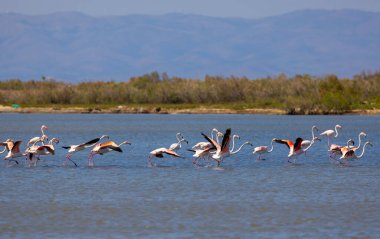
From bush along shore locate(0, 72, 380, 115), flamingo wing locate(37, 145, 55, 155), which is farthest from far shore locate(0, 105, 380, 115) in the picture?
flamingo wing locate(37, 145, 55, 155)

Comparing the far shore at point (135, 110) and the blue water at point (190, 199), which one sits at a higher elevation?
the far shore at point (135, 110)

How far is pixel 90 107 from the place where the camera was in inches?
2960

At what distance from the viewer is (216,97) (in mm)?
74500

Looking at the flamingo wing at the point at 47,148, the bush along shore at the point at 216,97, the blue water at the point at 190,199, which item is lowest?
the blue water at the point at 190,199

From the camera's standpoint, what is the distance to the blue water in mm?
13820

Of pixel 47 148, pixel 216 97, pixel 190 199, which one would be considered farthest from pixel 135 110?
pixel 190 199

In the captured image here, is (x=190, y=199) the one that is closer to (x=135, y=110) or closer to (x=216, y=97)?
(x=135, y=110)

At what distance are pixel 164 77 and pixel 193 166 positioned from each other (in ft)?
235

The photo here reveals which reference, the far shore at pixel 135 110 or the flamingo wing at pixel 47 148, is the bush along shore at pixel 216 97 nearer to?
the far shore at pixel 135 110

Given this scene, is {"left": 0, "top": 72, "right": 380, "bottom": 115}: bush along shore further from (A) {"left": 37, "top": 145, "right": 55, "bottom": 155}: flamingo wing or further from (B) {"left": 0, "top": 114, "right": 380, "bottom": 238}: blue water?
(A) {"left": 37, "top": 145, "right": 55, "bottom": 155}: flamingo wing

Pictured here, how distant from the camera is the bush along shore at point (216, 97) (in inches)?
2534

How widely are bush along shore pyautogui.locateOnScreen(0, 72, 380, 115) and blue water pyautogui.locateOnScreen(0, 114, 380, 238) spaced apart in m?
36.6

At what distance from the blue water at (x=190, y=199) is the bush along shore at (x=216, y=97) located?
36623 mm

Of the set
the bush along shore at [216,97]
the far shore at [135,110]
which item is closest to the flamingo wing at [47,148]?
the bush along shore at [216,97]
